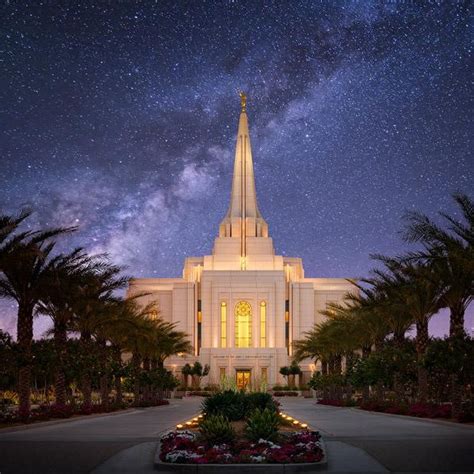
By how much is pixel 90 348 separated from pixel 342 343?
16.6 metres

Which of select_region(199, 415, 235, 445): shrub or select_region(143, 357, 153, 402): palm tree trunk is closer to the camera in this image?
select_region(199, 415, 235, 445): shrub

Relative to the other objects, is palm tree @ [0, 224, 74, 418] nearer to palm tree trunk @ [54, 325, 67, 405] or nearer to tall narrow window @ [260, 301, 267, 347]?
palm tree trunk @ [54, 325, 67, 405]

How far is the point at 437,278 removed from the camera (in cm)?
2830

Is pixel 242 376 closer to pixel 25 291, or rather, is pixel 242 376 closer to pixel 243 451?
pixel 25 291

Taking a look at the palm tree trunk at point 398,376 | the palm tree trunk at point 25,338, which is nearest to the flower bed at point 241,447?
the palm tree trunk at point 25,338

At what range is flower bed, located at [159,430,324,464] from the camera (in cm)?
1309

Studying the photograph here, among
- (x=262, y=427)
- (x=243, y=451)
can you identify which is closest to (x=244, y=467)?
(x=243, y=451)

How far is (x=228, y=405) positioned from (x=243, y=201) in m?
76.9

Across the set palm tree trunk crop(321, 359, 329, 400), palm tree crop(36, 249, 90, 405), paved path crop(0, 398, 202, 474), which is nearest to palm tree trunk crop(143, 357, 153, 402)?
palm tree trunk crop(321, 359, 329, 400)

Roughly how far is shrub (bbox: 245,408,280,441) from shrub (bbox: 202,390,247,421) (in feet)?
14.3

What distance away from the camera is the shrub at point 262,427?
51.0ft

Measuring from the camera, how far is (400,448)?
632 inches

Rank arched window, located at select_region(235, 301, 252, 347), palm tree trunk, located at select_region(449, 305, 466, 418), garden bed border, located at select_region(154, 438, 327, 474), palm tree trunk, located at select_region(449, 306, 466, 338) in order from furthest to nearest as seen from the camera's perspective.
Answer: arched window, located at select_region(235, 301, 252, 347), palm tree trunk, located at select_region(449, 306, 466, 338), palm tree trunk, located at select_region(449, 305, 466, 418), garden bed border, located at select_region(154, 438, 327, 474)

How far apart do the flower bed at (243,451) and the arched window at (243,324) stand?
74.8 metres
